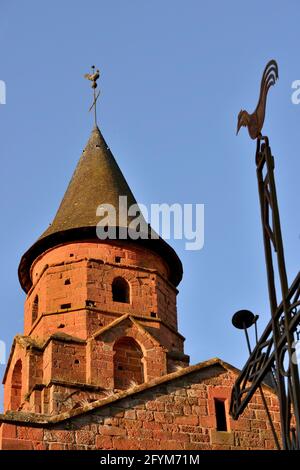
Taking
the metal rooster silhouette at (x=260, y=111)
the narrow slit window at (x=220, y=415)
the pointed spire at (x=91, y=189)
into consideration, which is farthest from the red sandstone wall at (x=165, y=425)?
the pointed spire at (x=91, y=189)

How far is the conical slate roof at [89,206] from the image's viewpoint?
2527 cm

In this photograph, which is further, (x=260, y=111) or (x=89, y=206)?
(x=89, y=206)

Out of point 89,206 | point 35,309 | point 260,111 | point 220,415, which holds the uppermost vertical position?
point 89,206

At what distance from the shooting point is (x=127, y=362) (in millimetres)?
23453

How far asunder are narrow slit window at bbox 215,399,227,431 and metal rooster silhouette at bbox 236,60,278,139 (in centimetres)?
617

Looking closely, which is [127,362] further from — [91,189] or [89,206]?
[91,189]

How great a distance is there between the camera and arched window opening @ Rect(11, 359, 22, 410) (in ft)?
80.3

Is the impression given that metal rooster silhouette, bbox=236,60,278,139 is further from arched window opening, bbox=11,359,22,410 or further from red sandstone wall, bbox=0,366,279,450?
arched window opening, bbox=11,359,22,410

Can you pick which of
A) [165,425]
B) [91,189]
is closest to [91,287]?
[91,189]

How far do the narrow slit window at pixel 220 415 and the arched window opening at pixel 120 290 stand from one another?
8963 mm

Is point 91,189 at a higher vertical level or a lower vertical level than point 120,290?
higher

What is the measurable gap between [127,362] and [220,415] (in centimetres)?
807

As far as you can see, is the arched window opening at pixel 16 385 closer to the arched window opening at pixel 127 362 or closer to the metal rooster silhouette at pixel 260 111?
the arched window opening at pixel 127 362

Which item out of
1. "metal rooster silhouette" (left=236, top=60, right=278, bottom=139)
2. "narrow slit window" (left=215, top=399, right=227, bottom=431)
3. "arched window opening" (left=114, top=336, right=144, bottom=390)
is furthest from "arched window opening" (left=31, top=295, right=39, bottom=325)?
"metal rooster silhouette" (left=236, top=60, right=278, bottom=139)
